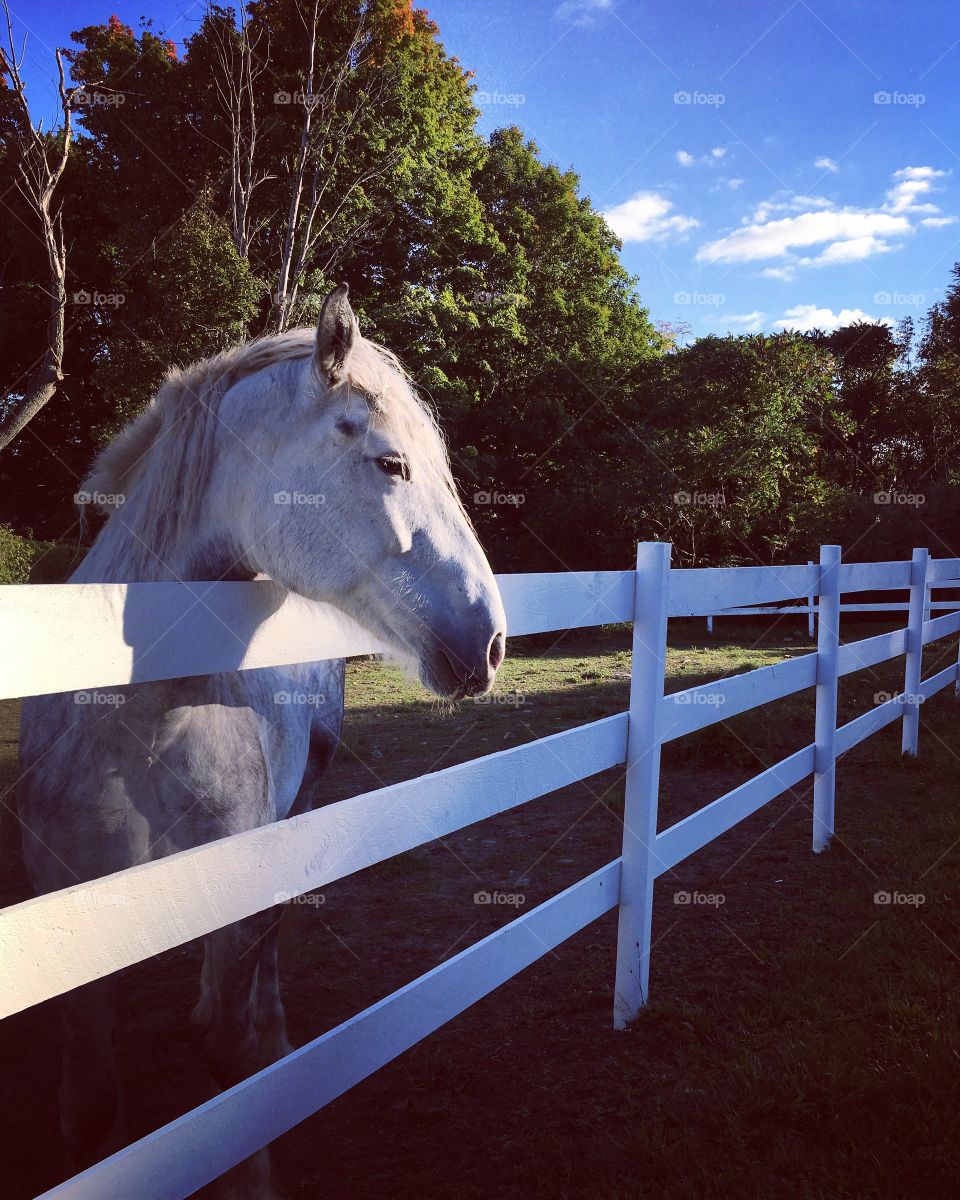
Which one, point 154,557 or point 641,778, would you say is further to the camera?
point 641,778

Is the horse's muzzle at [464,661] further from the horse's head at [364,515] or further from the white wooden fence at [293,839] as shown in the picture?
the white wooden fence at [293,839]

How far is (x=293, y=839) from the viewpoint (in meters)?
1.67

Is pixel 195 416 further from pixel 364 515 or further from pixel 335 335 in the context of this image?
pixel 364 515

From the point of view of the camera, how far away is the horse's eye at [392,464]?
6.54 ft

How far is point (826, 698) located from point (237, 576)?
396 cm

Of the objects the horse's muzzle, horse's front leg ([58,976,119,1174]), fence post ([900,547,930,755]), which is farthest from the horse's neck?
fence post ([900,547,930,755])

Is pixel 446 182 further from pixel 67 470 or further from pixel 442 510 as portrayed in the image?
pixel 442 510

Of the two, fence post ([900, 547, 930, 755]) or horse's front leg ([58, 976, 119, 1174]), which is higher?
fence post ([900, 547, 930, 755])

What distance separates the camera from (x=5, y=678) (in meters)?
1.21

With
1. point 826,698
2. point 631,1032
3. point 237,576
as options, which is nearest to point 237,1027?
point 237,576

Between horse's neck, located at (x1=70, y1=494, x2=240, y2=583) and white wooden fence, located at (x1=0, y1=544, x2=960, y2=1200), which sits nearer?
white wooden fence, located at (x1=0, y1=544, x2=960, y2=1200)

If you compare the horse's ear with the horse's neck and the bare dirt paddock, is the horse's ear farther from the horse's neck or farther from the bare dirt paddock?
the bare dirt paddock

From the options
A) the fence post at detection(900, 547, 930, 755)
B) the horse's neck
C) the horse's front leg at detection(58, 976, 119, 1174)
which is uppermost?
the horse's neck

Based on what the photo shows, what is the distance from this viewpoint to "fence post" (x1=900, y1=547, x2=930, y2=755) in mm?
6680
